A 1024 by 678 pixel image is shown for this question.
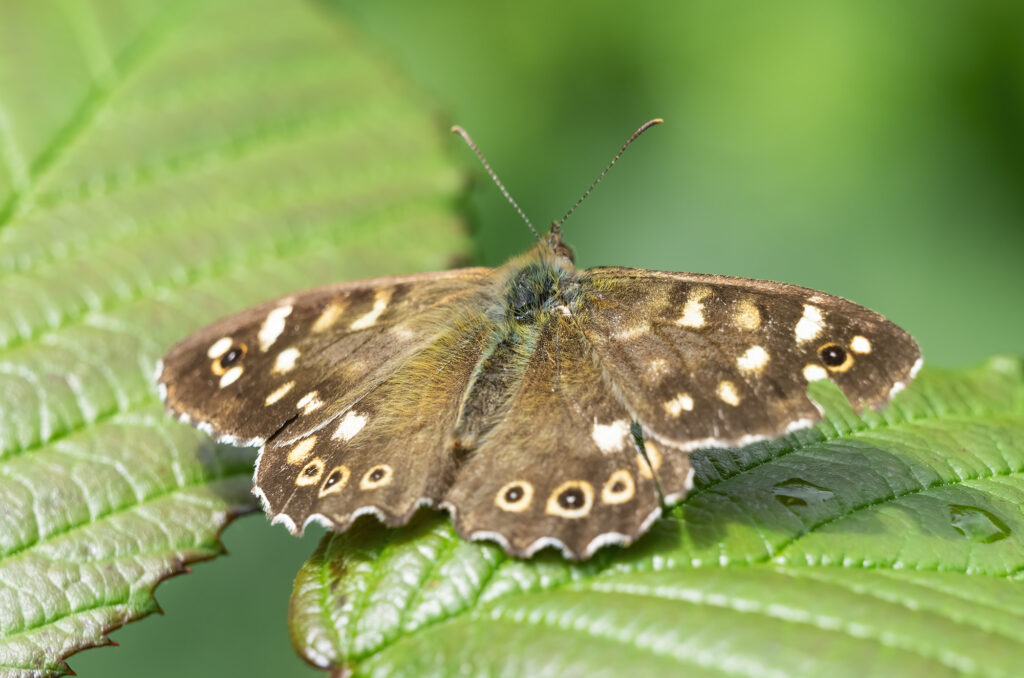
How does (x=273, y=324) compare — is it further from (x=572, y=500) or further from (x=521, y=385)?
(x=572, y=500)

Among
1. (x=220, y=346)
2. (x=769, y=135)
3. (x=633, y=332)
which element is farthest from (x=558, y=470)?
(x=769, y=135)

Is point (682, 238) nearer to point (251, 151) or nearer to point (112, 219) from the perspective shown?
point (251, 151)

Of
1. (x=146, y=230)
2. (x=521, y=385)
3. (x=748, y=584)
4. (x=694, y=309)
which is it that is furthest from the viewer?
(x=146, y=230)

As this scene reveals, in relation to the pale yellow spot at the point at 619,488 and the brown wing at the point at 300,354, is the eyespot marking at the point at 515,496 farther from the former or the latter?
the brown wing at the point at 300,354

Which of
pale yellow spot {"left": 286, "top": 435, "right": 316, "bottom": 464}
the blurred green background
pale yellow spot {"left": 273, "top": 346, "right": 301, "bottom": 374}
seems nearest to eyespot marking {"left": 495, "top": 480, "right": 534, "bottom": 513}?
pale yellow spot {"left": 286, "top": 435, "right": 316, "bottom": 464}

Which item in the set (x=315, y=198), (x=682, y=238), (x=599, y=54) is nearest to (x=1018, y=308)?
(x=682, y=238)

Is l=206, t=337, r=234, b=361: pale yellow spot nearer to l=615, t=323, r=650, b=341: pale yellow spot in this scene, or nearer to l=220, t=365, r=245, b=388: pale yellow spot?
l=220, t=365, r=245, b=388: pale yellow spot
